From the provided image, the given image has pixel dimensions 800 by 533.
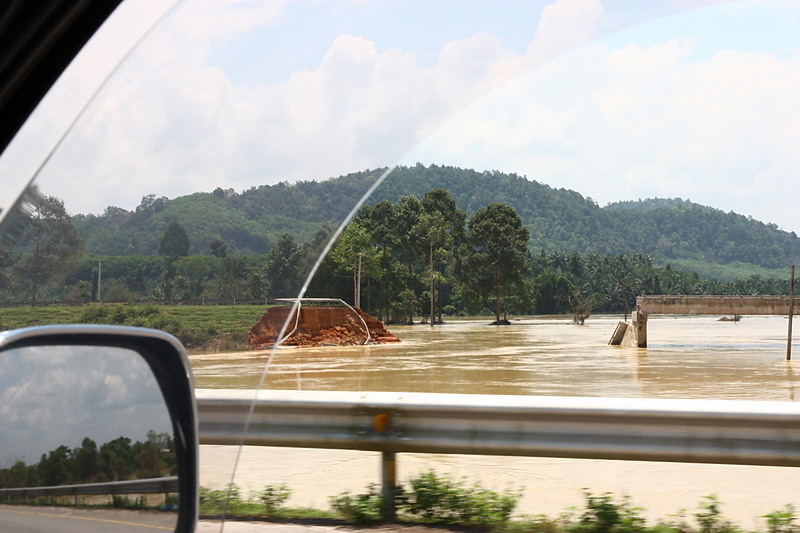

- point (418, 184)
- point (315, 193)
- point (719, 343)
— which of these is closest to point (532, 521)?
point (315, 193)

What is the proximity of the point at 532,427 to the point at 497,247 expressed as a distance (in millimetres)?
55846

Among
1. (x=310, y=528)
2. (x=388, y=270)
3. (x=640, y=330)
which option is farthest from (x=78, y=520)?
(x=388, y=270)

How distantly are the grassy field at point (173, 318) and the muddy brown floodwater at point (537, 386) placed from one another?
0.02 meters

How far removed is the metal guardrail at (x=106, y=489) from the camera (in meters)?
0.70

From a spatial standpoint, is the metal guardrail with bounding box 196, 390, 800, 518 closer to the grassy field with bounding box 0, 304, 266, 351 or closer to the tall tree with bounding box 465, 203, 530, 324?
the grassy field with bounding box 0, 304, 266, 351

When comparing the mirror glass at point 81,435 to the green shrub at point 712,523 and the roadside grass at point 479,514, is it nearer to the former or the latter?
the roadside grass at point 479,514

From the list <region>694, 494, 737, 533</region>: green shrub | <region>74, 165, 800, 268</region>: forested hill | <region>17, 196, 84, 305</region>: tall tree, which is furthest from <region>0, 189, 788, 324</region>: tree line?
<region>74, 165, 800, 268</region>: forested hill

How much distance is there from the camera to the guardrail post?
3381 mm

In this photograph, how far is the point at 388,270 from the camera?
175 feet

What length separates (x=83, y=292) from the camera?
29.8 inches

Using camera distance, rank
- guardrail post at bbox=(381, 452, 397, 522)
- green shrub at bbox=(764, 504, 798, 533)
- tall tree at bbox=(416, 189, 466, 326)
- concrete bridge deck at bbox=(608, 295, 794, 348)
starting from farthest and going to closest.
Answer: tall tree at bbox=(416, 189, 466, 326) < concrete bridge deck at bbox=(608, 295, 794, 348) < guardrail post at bbox=(381, 452, 397, 522) < green shrub at bbox=(764, 504, 798, 533)

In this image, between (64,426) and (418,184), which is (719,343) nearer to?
(64,426)

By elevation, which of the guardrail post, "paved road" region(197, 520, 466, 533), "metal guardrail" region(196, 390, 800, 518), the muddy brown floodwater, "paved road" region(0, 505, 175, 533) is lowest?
the muddy brown floodwater

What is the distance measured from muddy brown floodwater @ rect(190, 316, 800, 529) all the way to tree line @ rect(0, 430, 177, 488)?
44 mm
